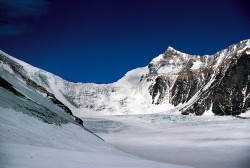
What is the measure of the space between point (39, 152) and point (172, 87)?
11840 centimetres

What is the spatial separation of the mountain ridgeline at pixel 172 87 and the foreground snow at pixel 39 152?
74.0 metres

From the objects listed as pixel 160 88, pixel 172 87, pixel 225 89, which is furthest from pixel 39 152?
pixel 160 88

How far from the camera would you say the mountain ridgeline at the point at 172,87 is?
92875 millimetres

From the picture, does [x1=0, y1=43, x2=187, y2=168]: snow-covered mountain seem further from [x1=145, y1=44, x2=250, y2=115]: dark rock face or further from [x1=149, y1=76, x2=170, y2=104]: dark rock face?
[x1=149, y1=76, x2=170, y2=104]: dark rock face

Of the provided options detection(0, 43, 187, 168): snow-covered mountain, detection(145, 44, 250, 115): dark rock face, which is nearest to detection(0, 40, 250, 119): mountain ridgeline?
detection(145, 44, 250, 115): dark rock face

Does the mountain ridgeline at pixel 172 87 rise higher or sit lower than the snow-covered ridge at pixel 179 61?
lower

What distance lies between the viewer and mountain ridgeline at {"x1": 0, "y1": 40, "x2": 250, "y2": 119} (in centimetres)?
9288

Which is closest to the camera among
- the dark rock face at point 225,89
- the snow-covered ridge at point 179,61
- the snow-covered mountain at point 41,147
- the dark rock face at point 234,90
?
the snow-covered mountain at point 41,147

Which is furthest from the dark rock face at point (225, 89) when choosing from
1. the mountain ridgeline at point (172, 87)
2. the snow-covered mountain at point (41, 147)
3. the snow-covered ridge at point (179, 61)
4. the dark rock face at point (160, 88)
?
the snow-covered mountain at point (41, 147)

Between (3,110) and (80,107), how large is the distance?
10533 centimetres

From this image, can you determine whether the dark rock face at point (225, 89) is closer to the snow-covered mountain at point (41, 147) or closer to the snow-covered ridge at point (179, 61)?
the snow-covered ridge at point (179, 61)

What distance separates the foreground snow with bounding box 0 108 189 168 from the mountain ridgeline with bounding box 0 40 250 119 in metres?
74.0

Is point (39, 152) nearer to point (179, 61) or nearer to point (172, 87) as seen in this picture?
point (172, 87)

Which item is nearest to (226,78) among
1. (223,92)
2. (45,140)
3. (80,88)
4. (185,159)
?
(223,92)
